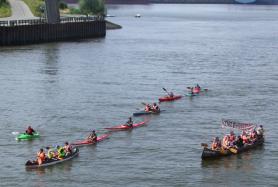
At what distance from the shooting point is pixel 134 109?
268 ft

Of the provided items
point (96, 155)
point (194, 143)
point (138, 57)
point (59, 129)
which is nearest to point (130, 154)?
point (96, 155)

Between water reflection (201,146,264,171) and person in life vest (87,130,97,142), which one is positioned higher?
person in life vest (87,130,97,142)

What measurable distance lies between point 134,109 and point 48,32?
7997 cm

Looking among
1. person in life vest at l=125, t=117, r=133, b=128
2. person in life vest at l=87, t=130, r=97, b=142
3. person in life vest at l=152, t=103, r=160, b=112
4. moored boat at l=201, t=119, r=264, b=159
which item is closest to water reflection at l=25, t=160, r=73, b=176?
person in life vest at l=87, t=130, r=97, b=142

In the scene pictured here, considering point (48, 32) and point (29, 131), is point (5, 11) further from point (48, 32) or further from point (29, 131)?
point (29, 131)

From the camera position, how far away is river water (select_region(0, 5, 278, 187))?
57.4 m

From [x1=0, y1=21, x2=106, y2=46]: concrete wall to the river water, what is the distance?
3.78 meters

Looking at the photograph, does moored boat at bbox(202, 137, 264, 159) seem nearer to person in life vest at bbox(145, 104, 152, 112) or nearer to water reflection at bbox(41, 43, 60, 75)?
person in life vest at bbox(145, 104, 152, 112)

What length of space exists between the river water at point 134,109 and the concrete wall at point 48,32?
378cm

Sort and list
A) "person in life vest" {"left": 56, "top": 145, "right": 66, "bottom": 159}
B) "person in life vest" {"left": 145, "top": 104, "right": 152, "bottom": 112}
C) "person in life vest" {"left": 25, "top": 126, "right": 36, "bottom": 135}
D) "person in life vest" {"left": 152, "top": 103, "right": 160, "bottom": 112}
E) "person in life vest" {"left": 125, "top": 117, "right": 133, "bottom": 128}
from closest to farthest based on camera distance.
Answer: "person in life vest" {"left": 56, "top": 145, "right": 66, "bottom": 159}
"person in life vest" {"left": 25, "top": 126, "right": 36, "bottom": 135}
"person in life vest" {"left": 125, "top": 117, "right": 133, "bottom": 128}
"person in life vest" {"left": 145, "top": 104, "right": 152, "bottom": 112}
"person in life vest" {"left": 152, "top": 103, "right": 160, "bottom": 112}

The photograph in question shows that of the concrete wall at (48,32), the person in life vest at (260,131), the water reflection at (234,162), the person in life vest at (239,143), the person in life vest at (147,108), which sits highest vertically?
the concrete wall at (48,32)

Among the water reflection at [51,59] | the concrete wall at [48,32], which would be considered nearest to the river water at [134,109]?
the water reflection at [51,59]

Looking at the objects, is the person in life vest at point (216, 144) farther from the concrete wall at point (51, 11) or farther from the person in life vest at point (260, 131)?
the concrete wall at point (51, 11)

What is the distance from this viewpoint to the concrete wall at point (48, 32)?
476ft
